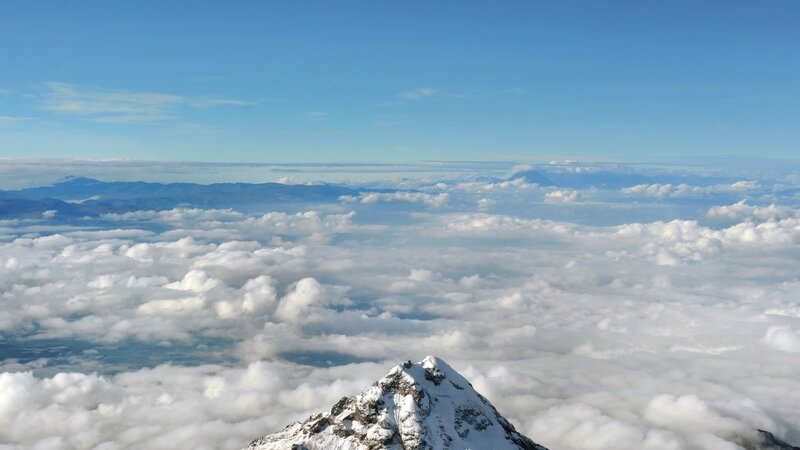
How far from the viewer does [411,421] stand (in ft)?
433

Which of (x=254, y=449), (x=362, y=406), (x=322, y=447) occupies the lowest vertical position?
(x=254, y=449)

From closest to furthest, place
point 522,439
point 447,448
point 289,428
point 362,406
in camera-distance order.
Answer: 1. point 447,448
2. point 362,406
3. point 522,439
4. point 289,428

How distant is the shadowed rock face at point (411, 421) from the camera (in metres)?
130

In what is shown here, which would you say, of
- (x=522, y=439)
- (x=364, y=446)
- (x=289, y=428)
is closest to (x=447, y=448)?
(x=364, y=446)

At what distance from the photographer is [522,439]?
485ft

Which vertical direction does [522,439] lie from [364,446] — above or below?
below

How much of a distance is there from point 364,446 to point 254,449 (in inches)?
1789

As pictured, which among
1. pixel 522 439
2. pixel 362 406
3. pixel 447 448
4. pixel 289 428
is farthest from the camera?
pixel 289 428

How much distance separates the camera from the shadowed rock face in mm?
130125

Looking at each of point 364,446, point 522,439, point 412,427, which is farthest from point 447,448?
point 522,439

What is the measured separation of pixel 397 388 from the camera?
5541 inches

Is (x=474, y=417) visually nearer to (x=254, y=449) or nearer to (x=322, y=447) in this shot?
(x=322, y=447)

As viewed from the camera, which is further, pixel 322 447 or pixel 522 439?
pixel 522 439

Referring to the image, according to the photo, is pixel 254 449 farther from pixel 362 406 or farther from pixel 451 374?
pixel 451 374
